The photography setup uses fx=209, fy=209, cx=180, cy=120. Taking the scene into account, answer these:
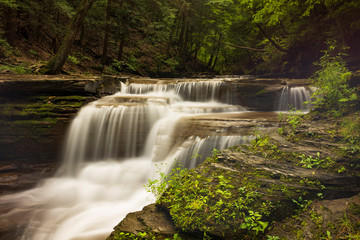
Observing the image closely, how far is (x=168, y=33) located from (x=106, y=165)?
42.8 feet

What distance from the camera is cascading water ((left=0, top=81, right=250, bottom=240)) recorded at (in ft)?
16.3

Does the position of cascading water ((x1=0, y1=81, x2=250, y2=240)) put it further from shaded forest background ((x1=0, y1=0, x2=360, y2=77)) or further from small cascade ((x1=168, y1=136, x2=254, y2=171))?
shaded forest background ((x1=0, y1=0, x2=360, y2=77))

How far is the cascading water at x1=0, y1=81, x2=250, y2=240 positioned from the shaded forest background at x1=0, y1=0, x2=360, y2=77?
4.62 m

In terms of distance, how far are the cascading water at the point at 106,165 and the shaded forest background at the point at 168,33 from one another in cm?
462

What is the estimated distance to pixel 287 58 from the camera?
14.1 m

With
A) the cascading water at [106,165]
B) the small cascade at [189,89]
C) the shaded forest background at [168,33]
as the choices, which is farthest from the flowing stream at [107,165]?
the shaded forest background at [168,33]

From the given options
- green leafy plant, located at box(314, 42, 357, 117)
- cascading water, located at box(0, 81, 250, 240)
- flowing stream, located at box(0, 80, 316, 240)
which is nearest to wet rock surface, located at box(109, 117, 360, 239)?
green leafy plant, located at box(314, 42, 357, 117)

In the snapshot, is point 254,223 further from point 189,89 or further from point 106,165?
point 189,89

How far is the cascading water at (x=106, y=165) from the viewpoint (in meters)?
4.98

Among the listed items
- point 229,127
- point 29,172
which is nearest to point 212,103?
point 229,127

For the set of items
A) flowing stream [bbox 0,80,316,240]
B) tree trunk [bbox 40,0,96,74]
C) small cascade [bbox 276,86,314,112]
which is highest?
tree trunk [bbox 40,0,96,74]

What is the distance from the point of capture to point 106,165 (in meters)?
7.09

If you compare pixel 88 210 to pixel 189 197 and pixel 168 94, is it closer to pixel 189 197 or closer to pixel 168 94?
pixel 189 197

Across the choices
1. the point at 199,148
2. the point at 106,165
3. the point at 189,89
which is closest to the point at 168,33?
the point at 189,89
